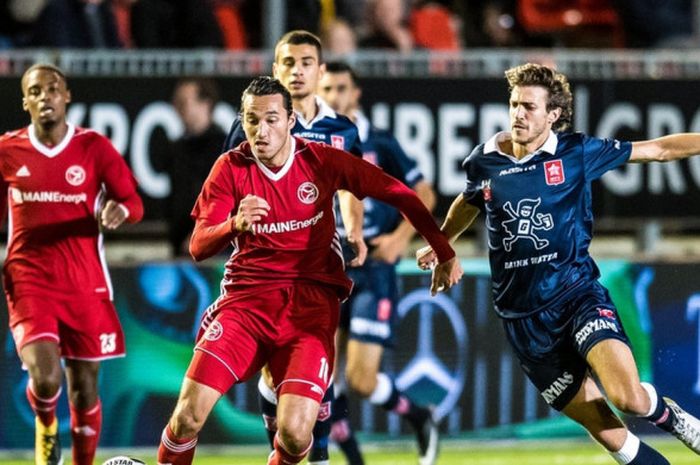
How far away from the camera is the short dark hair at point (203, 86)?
1131cm

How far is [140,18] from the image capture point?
12.0 metres

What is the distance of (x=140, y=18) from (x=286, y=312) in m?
5.05

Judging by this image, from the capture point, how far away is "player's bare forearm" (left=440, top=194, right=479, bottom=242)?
7.96 metres

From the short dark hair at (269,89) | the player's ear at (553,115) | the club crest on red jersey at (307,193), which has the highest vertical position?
the short dark hair at (269,89)

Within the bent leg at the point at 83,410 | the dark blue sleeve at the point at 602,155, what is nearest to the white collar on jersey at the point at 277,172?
the dark blue sleeve at the point at 602,155

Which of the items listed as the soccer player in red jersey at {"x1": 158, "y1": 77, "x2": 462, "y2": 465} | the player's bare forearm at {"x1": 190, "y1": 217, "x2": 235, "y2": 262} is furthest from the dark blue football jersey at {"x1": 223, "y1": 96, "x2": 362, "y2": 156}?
the player's bare forearm at {"x1": 190, "y1": 217, "x2": 235, "y2": 262}

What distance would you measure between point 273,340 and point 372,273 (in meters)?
2.38

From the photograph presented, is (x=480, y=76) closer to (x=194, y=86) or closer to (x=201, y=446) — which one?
(x=194, y=86)

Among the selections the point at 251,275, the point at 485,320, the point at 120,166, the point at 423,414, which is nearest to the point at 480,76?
the point at 485,320

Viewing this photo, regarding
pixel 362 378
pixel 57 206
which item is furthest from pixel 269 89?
pixel 362 378

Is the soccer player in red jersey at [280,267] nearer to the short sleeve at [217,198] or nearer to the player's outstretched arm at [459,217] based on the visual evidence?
the short sleeve at [217,198]

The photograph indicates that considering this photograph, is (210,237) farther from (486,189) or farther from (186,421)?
(486,189)

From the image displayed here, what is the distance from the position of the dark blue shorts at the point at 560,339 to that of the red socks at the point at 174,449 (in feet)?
5.30

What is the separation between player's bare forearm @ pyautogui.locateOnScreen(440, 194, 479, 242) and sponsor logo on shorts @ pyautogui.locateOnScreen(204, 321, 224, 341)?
123 centimetres
